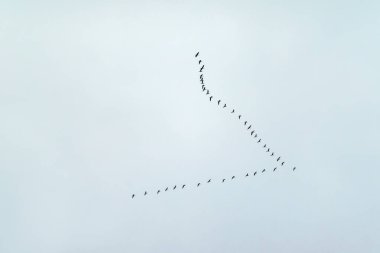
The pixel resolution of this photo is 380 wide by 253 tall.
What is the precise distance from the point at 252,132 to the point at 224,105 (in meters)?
8.80

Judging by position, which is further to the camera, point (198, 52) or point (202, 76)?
point (202, 76)

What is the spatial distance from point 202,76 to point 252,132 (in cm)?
1608

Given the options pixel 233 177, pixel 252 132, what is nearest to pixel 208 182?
pixel 233 177

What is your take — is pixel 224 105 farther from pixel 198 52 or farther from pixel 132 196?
pixel 132 196

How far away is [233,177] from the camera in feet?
460

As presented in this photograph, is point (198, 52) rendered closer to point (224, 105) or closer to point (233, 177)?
point (224, 105)

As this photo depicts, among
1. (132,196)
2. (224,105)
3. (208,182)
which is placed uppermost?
(224,105)

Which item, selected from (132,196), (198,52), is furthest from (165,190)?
(198,52)

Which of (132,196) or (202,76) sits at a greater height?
(202,76)

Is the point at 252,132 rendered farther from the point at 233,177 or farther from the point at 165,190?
the point at 165,190

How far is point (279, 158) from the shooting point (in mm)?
140250

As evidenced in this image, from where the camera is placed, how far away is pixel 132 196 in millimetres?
141000

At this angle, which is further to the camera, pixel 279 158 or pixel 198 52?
pixel 279 158

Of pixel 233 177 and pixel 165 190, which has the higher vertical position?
pixel 233 177
